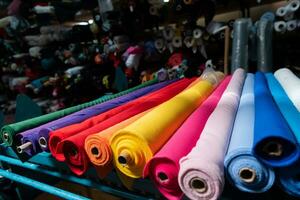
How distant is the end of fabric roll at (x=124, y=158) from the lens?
2.10 feet

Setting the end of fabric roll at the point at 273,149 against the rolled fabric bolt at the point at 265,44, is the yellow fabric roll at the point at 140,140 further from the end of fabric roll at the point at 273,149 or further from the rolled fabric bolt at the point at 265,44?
the rolled fabric bolt at the point at 265,44

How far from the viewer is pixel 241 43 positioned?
5.95 feet

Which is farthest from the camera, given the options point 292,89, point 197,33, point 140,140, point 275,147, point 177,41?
point 177,41

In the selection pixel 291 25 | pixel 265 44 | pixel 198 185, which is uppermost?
pixel 291 25

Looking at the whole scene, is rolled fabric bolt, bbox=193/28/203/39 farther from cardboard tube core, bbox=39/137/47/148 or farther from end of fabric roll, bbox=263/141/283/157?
end of fabric roll, bbox=263/141/283/157

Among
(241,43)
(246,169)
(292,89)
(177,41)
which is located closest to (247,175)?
(246,169)

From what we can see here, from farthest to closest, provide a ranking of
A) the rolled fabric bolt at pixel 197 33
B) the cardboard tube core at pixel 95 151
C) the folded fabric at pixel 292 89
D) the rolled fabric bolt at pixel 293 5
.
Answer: the rolled fabric bolt at pixel 197 33 < the rolled fabric bolt at pixel 293 5 < the folded fabric at pixel 292 89 < the cardboard tube core at pixel 95 151

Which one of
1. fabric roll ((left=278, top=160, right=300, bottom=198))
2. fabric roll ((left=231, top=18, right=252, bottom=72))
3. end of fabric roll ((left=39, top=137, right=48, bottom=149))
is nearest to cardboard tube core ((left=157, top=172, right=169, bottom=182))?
fabric roll ((left=278, top=160, right=300, bottom=198))

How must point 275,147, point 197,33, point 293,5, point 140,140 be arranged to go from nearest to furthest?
point 275,147 → point 140,140 → point 293,5 → point 197,33

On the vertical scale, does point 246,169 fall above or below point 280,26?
below

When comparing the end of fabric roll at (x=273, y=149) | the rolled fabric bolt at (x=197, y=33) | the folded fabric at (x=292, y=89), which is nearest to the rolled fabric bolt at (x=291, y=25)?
the rolled fabric bolt at (x=197, y=33)

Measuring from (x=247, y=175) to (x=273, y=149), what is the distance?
0.25ft

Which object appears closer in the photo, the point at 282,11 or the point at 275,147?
the point at 275,147

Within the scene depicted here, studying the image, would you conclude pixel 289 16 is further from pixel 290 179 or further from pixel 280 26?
pixel 290 179
